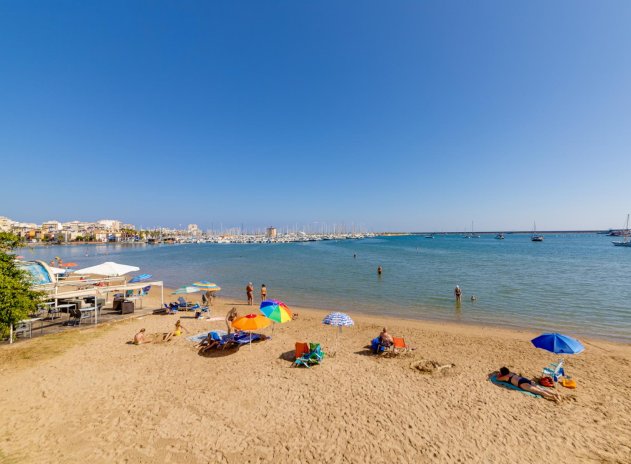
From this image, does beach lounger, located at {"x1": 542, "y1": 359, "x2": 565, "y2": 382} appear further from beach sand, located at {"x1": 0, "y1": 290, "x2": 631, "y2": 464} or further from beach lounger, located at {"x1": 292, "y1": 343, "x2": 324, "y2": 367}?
beach lounger, located at {"x1": 292, "y1": 343, "x2": 324, "y2": 367}

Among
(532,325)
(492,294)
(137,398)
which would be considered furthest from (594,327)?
(137,398)

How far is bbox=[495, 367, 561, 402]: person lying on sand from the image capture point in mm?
7129

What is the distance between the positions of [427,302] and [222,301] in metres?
14.9

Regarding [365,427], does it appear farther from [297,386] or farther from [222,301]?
[222,301]

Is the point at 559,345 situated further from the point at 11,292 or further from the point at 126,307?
the point at 126,307

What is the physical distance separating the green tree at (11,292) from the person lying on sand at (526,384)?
15494 mm

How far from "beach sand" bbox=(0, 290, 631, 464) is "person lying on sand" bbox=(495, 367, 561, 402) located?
259 mm

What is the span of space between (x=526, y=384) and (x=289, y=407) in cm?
655

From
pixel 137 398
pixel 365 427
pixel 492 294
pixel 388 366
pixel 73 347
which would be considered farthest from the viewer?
pixel 492 294

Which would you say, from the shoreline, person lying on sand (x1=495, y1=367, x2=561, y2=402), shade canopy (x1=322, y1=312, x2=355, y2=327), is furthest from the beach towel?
the shoreline

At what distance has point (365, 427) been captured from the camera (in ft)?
19.2

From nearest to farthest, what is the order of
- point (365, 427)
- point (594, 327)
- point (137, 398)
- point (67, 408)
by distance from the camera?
point (365, 427)
point (67, 408)
point (137, 398)
point (594, 327)

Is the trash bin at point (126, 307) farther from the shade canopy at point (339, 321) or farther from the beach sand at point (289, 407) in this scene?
the shade canopy at point (339, 321)

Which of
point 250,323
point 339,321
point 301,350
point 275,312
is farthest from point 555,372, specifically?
point 250,323
